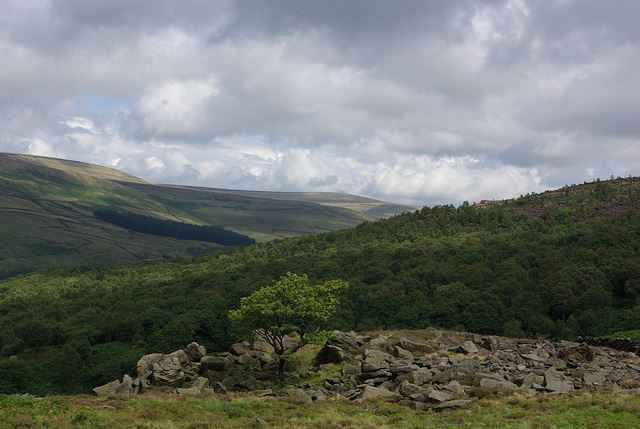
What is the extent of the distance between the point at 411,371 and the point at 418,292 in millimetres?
68568

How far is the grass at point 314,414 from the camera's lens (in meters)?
22.3

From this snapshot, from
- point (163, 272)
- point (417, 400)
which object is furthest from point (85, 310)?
point (417, 400)

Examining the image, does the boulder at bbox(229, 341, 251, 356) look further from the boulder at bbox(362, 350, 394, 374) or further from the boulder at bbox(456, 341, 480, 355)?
the boulder at bbox(456, 341, 480, 355)

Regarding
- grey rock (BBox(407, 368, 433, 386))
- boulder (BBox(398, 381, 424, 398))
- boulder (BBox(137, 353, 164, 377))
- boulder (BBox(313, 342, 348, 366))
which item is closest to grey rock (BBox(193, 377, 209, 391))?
boulder (BBox(137, 353, 164, 377))

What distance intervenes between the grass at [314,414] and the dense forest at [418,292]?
5849 centimetres

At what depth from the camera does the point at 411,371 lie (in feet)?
118

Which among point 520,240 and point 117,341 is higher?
point 520,240

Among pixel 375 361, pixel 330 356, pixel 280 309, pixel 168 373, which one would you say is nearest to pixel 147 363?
pixel 168 373

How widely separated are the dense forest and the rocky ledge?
1548 inches

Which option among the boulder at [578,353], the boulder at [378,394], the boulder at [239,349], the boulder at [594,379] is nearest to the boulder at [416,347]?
the boulder at [578,353]

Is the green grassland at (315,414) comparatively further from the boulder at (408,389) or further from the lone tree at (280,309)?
the lone tree at (280,309)

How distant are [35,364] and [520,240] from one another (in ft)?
465

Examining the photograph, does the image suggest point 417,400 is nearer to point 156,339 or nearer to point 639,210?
point 156,339

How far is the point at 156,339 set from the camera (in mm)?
94812
